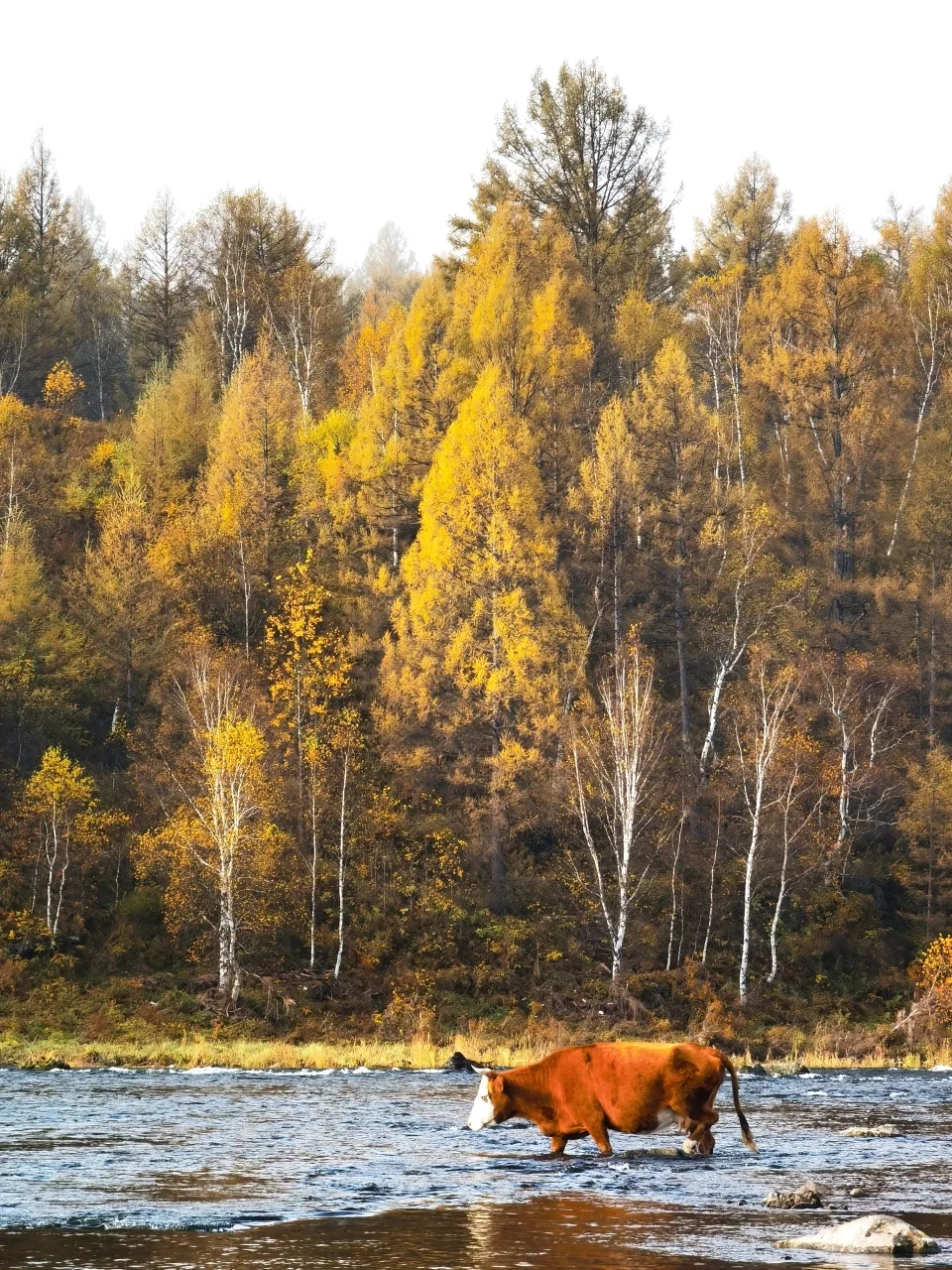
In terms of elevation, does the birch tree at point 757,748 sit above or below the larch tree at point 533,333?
below

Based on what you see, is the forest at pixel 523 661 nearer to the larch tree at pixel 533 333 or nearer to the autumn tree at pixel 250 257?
the larch tree at pixel 533 333

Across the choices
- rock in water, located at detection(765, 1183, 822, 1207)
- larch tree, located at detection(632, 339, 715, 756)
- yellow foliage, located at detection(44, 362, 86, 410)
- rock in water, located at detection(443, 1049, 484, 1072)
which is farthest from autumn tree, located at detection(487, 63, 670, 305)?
rock in water, located at detection(765, 1183, 822, 1207)

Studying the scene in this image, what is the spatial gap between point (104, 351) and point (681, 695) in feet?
193

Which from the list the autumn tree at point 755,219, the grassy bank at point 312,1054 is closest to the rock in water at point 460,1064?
the grassy bank at point 312,1054

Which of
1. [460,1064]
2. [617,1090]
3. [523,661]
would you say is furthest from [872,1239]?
[523,661]

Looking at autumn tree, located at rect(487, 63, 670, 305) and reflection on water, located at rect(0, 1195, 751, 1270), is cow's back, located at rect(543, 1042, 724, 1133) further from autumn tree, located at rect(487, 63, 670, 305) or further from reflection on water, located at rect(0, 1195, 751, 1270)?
autumn tree, located at rect(487, 63, 670, 305)

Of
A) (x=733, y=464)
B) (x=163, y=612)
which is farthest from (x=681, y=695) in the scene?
(x=163, y=612)

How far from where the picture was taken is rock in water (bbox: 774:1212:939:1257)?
1179 cm

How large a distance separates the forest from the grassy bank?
8.58 feet

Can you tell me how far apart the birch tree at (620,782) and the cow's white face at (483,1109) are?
24.0m

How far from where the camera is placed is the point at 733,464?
6688cm

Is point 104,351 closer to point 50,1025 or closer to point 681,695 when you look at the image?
point 681,695

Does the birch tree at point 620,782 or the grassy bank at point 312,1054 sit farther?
the birch tree at point 620,782

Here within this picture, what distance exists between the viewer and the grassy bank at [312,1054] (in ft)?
109
